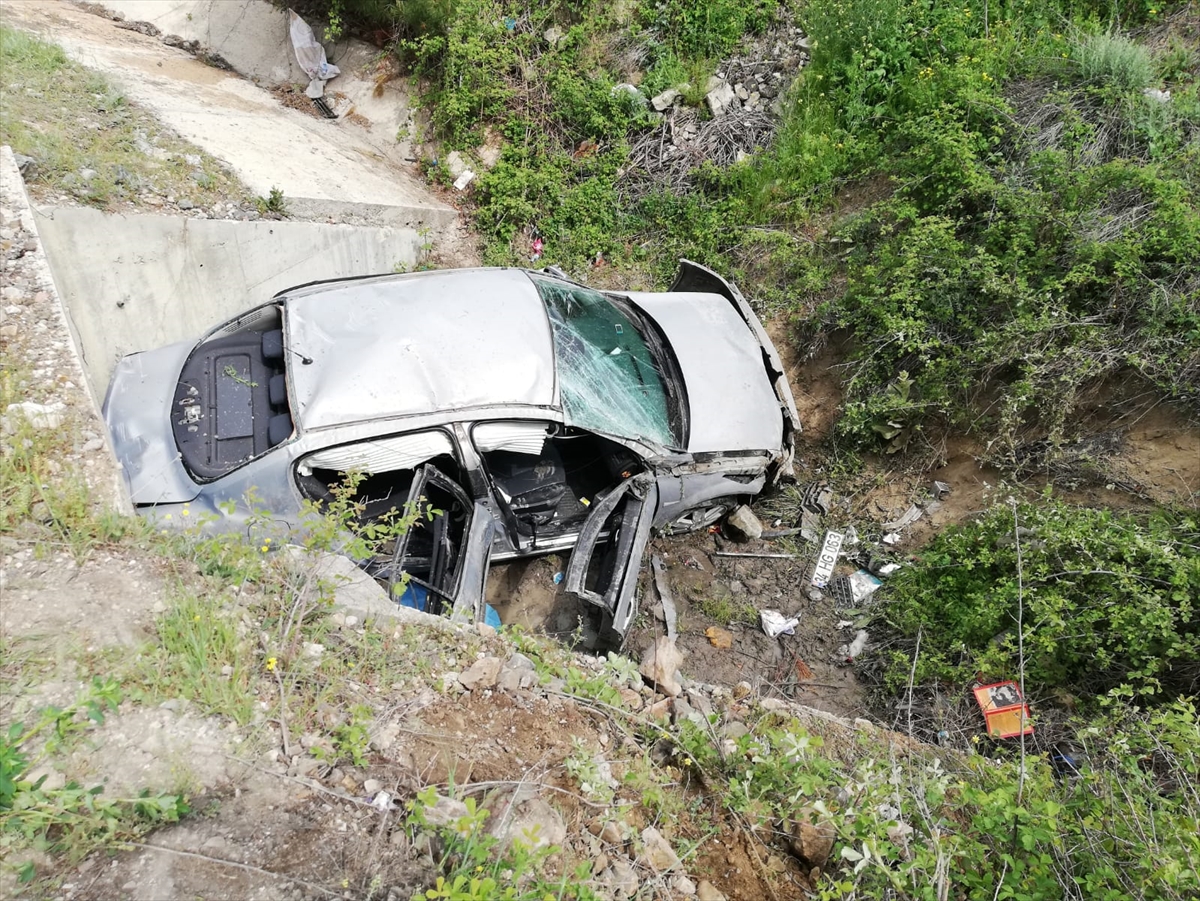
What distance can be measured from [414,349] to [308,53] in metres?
6.14

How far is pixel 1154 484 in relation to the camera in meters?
4.67

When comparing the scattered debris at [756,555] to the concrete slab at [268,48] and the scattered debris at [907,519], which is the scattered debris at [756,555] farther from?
the concrete slab at [268,48]

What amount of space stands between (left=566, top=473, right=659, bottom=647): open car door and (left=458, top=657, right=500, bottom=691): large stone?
0.81m

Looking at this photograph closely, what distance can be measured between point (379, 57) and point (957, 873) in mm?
Result: 9050

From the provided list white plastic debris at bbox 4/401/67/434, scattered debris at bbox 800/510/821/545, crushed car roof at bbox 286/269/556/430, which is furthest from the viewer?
scattered debris at bbox 800/510/821/545

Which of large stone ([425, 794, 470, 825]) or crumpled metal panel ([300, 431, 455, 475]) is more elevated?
crumpled metal panel ([300, 431, 455, 475])

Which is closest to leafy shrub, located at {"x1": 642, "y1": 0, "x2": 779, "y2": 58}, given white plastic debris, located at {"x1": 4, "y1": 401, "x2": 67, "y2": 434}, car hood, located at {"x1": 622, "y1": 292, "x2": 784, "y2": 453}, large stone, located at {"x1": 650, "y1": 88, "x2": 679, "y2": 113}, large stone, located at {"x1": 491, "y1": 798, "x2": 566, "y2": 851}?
large stone, located at {"x1": 650, "y1": 88, "x2": 679, "y2": 113}

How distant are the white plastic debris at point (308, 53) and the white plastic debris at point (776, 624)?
24.6 ft

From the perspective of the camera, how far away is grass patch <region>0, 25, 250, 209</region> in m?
4.97

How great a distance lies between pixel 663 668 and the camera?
377 centimetres

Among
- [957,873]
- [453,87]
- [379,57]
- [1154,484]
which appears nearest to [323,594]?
[957,873]

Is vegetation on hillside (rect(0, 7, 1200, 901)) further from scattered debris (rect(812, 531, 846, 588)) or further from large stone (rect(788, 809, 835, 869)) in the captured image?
scattered debris (rect(812, 531, 846, 588))

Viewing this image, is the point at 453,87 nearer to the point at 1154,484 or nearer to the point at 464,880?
the point at 1154,484

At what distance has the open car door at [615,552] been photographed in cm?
401
